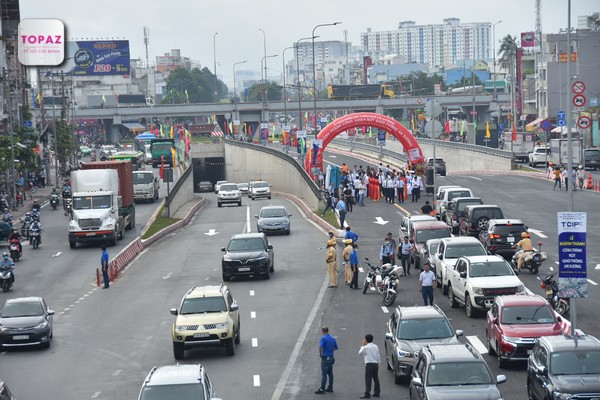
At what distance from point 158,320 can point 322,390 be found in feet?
36.2

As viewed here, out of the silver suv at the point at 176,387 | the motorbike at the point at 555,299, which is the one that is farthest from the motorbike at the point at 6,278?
the silver suv at the point at 176,387

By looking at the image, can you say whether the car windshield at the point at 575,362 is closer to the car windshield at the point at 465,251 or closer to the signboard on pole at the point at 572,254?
the signboard on pole at the point at 572,254

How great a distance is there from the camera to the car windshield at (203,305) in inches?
1085

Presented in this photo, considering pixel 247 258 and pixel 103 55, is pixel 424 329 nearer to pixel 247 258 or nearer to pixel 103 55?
pixel 247 258

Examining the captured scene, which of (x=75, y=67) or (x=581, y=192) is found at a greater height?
(x=75, y=67)

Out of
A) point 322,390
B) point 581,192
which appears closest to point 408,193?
point 581,192

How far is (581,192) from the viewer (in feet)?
219

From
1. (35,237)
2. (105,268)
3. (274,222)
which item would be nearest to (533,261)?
(105,268)

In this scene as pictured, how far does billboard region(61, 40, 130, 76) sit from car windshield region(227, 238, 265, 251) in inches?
5086

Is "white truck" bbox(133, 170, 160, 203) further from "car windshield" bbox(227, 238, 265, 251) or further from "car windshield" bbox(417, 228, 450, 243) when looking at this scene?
"car windshield" bbox(417, 228, 450, 243)

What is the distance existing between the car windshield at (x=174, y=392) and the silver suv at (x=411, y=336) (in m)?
5.74

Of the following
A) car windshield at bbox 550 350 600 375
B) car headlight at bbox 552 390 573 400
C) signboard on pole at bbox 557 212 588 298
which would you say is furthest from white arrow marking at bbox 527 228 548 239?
car headlight at bbox 552 390 573 400

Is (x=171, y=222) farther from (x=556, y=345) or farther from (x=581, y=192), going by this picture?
(x=556, y=345)

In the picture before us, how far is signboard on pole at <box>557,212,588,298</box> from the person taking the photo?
25.1 metres
